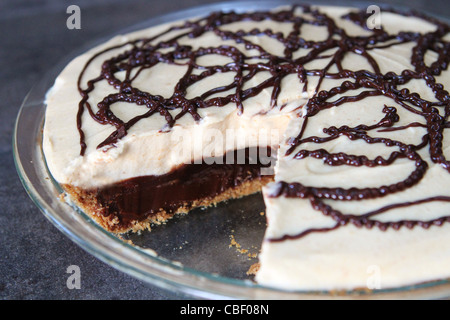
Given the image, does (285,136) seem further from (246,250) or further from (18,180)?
(18,180)

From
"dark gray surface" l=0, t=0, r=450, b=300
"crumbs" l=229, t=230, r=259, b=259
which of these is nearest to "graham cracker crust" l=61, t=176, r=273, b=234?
"dark gray surface" l=0, t=0, r=450, b=300

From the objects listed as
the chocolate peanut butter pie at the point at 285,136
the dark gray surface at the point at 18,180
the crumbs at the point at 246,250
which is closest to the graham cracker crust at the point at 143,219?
the chocolate peanut butter pie at the point at 285,136

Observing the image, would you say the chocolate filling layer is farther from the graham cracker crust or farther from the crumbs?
the crumbs

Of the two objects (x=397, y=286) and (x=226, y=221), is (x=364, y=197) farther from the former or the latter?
(x=226, y=221)

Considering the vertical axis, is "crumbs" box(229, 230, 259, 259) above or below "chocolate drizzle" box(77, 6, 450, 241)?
below

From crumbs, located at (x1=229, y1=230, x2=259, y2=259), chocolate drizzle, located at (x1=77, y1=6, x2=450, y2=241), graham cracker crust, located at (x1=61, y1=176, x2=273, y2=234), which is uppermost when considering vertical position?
chocolate drizzle, located at (x1=77, y1=6, x2=450, y2=241)

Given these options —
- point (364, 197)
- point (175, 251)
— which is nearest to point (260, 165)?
point (175, 251)

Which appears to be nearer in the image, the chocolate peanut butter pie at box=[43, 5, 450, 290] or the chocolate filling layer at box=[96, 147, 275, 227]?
the chocolate peanut butter pie at box=[43, 5, 450, 290]

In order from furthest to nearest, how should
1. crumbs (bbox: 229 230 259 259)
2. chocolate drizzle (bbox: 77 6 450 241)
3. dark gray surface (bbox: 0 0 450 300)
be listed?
crumbs (bbox: 229 230 259 259)
dark gray surface (bbox: 0 0 450 300)
chocolate drizzle (bbox: 77 6 450 241)
